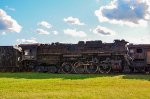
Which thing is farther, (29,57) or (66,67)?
(29,57)

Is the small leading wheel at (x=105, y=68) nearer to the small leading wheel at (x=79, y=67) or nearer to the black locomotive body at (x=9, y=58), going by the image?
the small leading wheel at (x=79, y=67)

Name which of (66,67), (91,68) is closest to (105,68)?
(91,68)

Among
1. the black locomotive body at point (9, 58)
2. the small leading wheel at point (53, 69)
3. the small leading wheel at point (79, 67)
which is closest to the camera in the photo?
the small leading wheel at point (79, 67)

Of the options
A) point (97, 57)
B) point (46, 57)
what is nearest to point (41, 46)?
point (46, 57)

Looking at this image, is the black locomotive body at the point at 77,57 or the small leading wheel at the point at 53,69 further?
the small leading wheel at the point at 53,69

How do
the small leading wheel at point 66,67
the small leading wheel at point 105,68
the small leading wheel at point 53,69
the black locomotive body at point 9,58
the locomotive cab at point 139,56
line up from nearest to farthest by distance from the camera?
1. the small leading wheel at point 105,68
2. the locomotive cab at point 139,56
3. the small leading wheel at point 66,67
4. the small leading wheel at point 53,69
5. the black locomotive body at point 9,58

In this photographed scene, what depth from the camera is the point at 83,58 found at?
140 ft

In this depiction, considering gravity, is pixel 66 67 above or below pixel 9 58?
below

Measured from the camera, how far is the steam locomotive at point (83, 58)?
4125 centimetres

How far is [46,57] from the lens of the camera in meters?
44.8

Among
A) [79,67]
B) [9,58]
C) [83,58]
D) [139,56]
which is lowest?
[79,67]

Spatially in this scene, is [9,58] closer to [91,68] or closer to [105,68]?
[91,68]

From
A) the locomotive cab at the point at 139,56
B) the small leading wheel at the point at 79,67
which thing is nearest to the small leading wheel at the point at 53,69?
the small leading wheel at the point at 79,67

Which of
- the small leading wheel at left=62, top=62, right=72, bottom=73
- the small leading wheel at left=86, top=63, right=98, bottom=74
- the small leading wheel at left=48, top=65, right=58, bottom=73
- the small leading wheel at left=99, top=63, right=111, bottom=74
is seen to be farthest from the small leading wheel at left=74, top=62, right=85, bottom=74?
the small leading wheel at left=48, top=65, right=58, bottom=73
